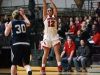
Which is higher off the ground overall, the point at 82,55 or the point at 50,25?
the point at 50,25

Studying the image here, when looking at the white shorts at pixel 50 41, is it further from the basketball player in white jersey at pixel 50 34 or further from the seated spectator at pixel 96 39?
the seated spectator at pixel 96 39

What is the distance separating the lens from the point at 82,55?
15.2 m

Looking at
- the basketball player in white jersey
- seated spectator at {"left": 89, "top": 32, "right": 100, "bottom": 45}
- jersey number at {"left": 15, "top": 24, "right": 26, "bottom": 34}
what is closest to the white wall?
seated spectator at {"left": 89, "top": 32, "right": 100, "bottom": 45}

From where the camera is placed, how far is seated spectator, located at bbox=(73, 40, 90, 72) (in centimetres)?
1498

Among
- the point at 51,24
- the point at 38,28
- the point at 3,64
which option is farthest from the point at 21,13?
the point at 3,64

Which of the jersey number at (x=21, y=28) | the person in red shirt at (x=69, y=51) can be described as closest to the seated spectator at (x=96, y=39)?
the person in red shirt at (x=69, y=51)

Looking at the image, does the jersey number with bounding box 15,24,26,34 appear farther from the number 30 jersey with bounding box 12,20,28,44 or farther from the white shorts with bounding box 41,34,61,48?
the white shorts with bounding box 41,34,61,48

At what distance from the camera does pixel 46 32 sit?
11961mm

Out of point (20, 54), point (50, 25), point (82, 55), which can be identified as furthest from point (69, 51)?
point (20, 54)

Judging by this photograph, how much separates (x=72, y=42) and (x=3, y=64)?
9.16m

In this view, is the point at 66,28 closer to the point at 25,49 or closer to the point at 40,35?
the point at 40,35

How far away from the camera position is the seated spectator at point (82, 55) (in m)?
15.0

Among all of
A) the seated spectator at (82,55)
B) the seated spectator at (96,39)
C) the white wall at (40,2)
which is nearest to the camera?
the seated spectator at (82,55)

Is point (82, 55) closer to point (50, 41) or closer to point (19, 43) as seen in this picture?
point (50, 41)
